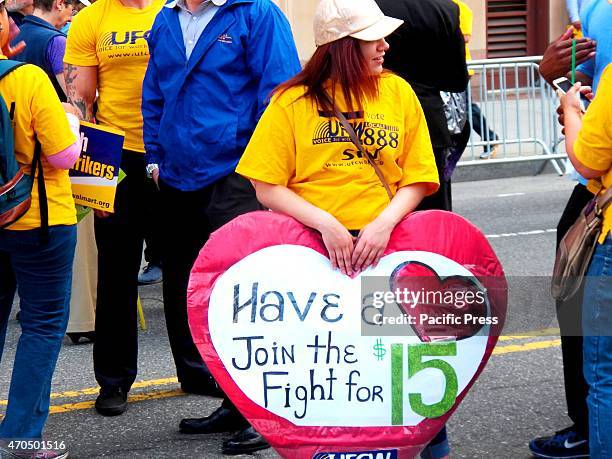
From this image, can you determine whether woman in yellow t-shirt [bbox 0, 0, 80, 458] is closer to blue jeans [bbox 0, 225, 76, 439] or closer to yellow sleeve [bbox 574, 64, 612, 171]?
blue jeans [bbox 0, 225, 76, 439]

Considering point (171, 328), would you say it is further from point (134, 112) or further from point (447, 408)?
point (447, 408)

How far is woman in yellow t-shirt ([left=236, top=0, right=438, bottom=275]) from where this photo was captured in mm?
3621

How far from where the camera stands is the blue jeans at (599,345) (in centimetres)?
352

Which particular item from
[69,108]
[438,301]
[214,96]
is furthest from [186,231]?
[438,301]

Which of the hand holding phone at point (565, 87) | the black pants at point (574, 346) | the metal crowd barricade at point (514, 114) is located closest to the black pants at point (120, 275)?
the black pants at point (574, 346)

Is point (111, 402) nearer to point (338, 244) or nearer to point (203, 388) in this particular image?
point (203, 388)

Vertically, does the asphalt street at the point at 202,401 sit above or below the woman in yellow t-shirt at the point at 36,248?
below

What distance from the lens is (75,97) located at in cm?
523

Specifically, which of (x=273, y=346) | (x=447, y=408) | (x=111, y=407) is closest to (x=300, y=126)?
Answer: (x=273, y=346)

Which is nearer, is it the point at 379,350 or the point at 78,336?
the point at 379,350

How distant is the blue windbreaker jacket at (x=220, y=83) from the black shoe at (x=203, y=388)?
3.41 feet

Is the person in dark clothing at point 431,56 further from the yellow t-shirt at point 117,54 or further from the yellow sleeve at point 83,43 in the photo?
the yellow sleeve at point 83,43

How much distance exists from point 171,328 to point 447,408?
6.24 ft

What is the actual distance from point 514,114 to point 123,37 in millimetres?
8755
